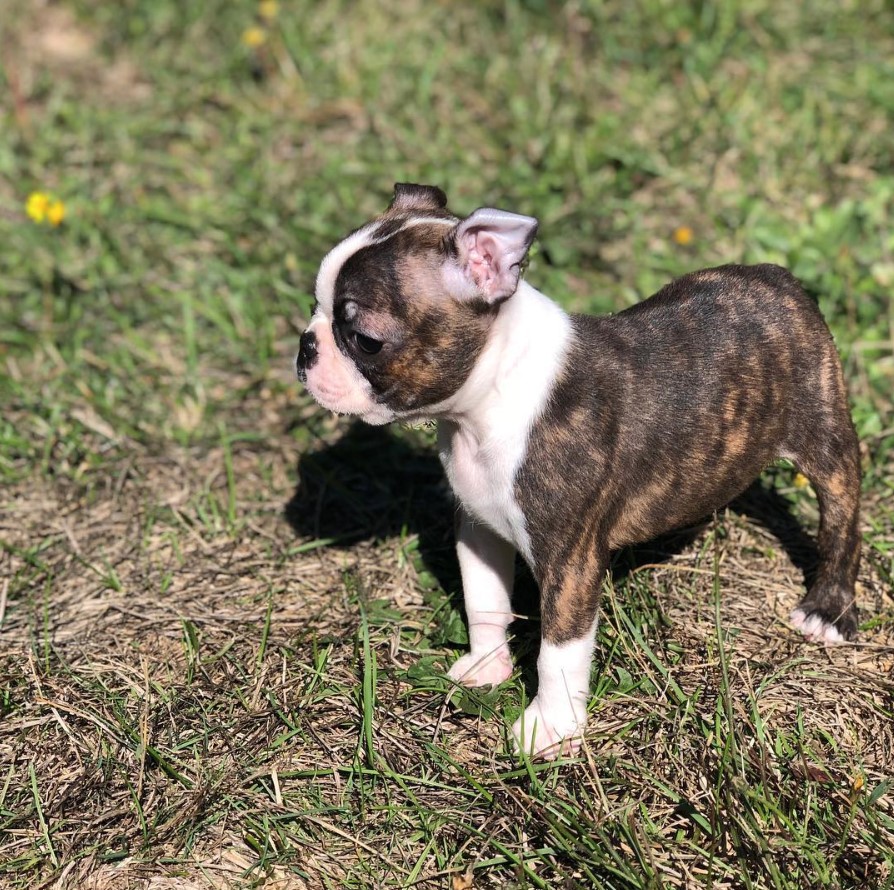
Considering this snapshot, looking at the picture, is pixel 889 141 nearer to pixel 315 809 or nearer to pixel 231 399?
pixel 231 399

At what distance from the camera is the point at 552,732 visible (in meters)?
4.13

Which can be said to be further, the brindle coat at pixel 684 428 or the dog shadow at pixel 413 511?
the dog shadow at pixel 413 511

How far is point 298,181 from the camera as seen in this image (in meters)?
7.49

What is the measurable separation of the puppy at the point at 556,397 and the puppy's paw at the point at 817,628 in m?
0.40

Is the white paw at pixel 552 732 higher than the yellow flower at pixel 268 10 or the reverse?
the reverse

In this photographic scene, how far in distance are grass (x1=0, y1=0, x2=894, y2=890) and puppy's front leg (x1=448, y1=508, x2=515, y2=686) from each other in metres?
0.11

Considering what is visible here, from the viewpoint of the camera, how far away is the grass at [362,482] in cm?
391

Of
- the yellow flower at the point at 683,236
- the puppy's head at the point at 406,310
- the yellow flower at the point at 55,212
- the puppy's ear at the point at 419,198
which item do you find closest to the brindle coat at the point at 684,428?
the puppy's head at the point at 406,310

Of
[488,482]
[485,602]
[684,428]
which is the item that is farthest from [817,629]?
[488,482]

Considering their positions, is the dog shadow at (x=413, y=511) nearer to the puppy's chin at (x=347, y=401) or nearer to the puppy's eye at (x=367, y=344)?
the puppy's chin at (x=347, y=401)

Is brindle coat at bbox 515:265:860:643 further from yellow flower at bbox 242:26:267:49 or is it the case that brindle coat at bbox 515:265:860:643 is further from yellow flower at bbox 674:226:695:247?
yellow flower at bbox 242:26:267:49

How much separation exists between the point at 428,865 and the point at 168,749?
3.65 ft

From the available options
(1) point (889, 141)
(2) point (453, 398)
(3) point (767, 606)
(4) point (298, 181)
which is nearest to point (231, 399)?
(4) point (298, 181)

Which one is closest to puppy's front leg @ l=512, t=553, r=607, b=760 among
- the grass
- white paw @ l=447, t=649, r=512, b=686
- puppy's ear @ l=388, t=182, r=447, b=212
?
the grass
